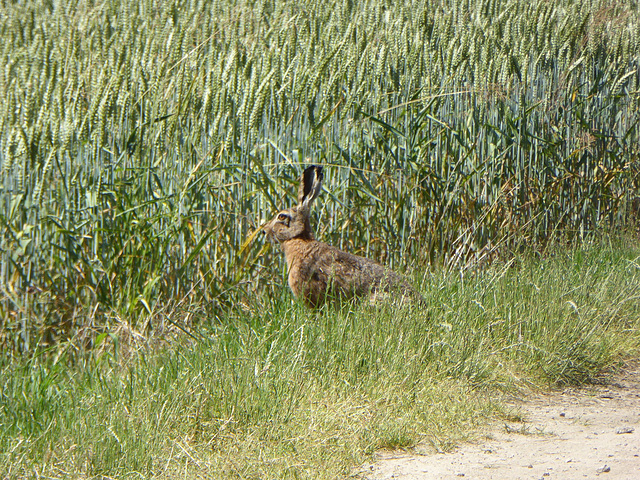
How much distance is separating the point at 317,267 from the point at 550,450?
81.0 inches

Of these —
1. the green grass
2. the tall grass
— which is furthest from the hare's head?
the green grass

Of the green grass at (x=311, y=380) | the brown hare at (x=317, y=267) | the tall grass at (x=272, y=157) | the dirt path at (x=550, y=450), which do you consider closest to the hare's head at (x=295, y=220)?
the brown hare at (x=317, y=267)

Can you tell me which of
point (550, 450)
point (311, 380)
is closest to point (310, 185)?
point (311, 380)

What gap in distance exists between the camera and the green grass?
10.5ft

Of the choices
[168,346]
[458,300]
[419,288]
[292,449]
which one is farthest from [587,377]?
[168,346]

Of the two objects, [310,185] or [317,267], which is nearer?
[317,267]

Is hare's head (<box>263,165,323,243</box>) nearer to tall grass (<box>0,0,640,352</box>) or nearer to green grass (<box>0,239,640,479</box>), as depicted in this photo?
tall grass (<box>0,0,640,352</box>)

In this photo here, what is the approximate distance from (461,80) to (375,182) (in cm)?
156

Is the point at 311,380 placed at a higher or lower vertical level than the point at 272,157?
lower

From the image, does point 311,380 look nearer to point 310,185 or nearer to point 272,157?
point 310,185

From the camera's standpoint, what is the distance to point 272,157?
603 centimetres

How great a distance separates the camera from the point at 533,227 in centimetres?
686

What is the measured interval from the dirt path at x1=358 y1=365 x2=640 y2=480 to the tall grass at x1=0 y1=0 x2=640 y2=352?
77.9 inches

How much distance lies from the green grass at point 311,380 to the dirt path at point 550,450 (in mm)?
125
